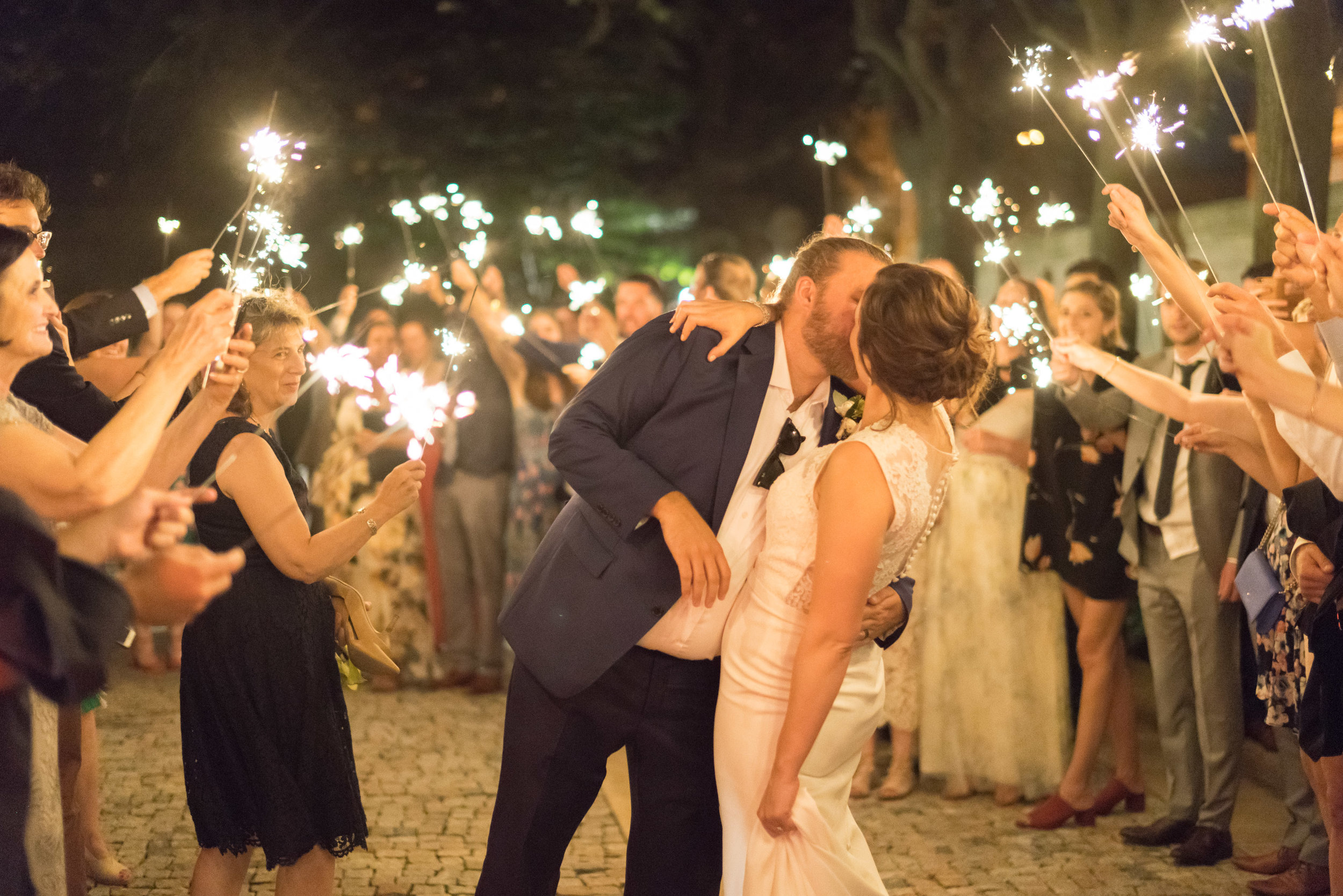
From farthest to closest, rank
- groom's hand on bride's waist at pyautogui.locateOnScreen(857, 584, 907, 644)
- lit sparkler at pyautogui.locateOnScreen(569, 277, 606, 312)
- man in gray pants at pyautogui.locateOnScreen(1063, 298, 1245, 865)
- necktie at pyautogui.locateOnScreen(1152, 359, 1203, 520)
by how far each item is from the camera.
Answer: lit sparkler at pyautogui.locateOnScreen(569, 277, 606, 312), necktie at pyautogui.locateOnScreen(1152, 359, 1203, 520), man in gray pants at pyautogui.locateOnScreen(1063, 298, 1245, 865), groom's hand on bride's waist at pyautogui.locateOnScreen(857, 584, 907, 644)

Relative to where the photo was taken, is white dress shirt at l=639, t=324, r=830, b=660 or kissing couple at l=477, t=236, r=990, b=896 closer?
kissing couple at l=477, t=236, r=990, b=896

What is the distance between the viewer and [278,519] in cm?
305

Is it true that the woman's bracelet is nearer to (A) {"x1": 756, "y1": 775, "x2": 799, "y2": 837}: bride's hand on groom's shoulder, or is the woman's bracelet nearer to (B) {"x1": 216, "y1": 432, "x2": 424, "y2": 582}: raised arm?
(B) {"x1": 216, "y1": 432, "x2": 424, "y2": 582}: raised arm

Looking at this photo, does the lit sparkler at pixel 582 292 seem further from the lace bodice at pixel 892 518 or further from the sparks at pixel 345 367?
the lace bodice at pixel 892 518

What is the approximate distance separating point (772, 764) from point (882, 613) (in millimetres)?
455

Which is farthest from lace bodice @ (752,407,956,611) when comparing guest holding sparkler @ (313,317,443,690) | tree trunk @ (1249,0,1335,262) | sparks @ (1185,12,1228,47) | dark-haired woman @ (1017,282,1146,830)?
guest holding sparkler @ (313,317,443,690)

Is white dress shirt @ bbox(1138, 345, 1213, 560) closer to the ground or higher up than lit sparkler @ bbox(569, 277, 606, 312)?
closer to the ground

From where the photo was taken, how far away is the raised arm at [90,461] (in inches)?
81.7

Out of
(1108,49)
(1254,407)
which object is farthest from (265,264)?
(1108,49)

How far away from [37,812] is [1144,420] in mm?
4486

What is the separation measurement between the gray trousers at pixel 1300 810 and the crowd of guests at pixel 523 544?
0.01 meters

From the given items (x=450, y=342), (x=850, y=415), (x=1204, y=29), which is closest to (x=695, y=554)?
(x=850, y=415)

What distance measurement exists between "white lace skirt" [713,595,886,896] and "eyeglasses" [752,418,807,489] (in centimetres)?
31

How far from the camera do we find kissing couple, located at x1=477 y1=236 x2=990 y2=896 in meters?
2.63
